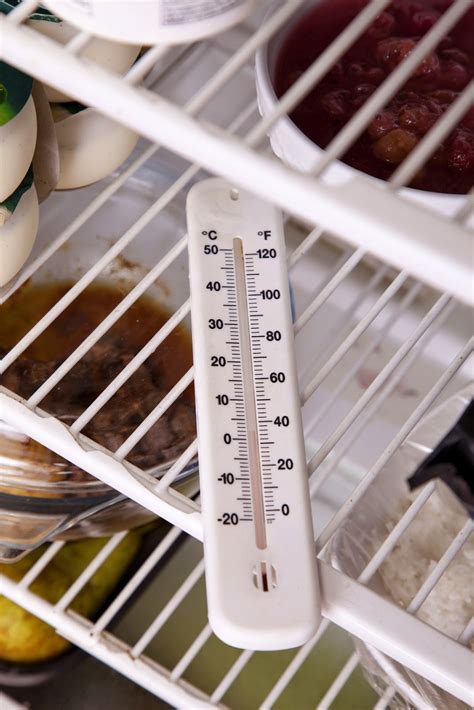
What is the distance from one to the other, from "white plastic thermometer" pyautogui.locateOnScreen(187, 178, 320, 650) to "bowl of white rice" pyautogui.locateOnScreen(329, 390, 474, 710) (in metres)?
0.17

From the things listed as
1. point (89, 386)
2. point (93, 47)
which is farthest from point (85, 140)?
point (89, 386)

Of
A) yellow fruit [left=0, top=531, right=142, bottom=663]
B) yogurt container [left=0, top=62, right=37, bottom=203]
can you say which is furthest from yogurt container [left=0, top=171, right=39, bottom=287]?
yellow fruit [left=0, top=531, right=142, bottom=663]

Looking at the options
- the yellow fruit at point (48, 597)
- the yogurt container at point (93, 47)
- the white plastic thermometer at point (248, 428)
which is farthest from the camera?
the yellow fruit at point (48, 597)

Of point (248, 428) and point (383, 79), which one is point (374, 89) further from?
point (248, 428)

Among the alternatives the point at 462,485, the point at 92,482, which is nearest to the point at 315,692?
the point at 92,482

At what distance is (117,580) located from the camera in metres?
0.95

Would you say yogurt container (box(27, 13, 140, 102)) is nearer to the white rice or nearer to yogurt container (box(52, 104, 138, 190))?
yogurt container (box(52, 104, 138, 190))

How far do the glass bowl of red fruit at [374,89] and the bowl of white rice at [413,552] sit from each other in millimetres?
229

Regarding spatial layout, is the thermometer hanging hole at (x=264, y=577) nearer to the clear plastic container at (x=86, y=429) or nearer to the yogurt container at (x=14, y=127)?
the clear plastic container at (x=86, y=429)

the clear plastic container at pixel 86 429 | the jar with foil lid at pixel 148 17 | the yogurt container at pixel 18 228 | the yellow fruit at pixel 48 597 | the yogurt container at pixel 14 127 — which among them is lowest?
the yellow fruit at pixel 48 597

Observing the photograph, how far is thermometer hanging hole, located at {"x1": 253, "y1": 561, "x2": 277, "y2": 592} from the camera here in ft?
1.88

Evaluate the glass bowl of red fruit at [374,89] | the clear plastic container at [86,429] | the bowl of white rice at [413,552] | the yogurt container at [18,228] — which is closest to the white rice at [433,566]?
the bowl of white rice at [413,552]

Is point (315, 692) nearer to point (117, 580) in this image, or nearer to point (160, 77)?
point (117, 580)

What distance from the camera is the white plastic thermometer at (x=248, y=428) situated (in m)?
0.57
